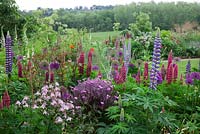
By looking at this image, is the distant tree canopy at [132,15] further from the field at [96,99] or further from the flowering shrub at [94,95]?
the flowering shrub at [94,95]

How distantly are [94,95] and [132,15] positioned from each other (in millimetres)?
18372

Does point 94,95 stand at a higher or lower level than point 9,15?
lower

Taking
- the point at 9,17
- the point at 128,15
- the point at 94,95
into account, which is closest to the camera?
the point at 94,95

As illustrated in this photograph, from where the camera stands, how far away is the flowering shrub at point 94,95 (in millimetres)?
3404

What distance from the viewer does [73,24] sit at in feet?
66.6

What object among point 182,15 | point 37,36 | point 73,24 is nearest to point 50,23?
point 37,36

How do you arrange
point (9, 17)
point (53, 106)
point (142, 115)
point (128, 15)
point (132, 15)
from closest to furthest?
point (53, 106) < point (142, 115) < point (9, 17) < point (132, 15) < point (128, 15)

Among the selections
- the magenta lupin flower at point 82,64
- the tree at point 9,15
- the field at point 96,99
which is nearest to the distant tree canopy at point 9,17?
the tree at point 9,15

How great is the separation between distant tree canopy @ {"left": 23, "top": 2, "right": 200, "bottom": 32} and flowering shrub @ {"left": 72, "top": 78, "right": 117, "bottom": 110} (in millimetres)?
16256

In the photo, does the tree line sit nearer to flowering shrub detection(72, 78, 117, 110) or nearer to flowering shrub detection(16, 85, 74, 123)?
flowering shrub detection(72, 78, 117, 110)

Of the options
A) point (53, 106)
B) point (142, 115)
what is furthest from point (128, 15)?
point (53, 106)

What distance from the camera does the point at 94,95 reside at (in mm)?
3428

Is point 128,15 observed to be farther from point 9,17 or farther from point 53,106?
point 53,106

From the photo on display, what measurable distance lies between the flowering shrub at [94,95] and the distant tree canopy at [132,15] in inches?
640
